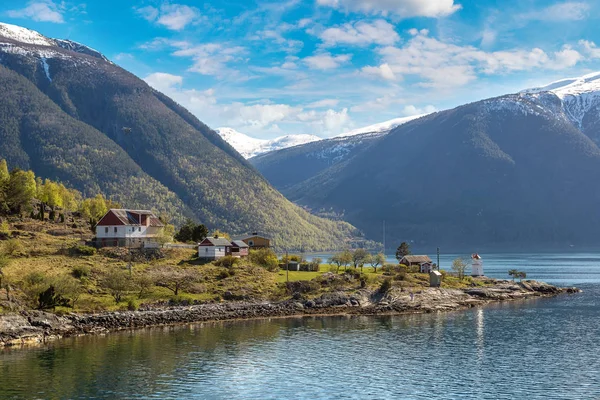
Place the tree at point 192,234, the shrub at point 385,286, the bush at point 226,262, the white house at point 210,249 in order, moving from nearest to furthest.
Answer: the shrub at point 385,286 → the bush at point 226,262 → the white house at point 210,249 → the tree at point 192,234

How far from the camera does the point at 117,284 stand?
10719cm

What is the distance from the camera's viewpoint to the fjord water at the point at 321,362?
64688 millimetres

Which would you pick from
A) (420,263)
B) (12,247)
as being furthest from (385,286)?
(12,247)

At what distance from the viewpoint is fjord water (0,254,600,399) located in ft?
212

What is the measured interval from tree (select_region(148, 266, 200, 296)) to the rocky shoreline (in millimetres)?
8606

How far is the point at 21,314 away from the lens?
91688mm

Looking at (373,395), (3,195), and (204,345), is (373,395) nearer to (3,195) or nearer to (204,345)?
(204,345)

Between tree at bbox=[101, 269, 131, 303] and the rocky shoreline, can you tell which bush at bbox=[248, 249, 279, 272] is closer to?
the rocky shoreline

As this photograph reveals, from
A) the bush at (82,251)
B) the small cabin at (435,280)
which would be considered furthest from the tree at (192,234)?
the small cabin at (435,280)

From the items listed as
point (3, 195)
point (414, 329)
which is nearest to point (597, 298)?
point (414, 329)

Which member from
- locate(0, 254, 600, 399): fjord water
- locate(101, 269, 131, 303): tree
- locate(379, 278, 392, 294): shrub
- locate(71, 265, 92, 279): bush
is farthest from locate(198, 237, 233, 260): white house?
locate(379, 278, 392, 294): shrub

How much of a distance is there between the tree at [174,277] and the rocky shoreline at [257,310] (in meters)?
8.61

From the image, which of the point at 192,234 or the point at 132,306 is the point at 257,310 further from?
the point at 192,234

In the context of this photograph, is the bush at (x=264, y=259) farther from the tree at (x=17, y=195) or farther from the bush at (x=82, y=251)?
the tree at (x=17, y=195)
